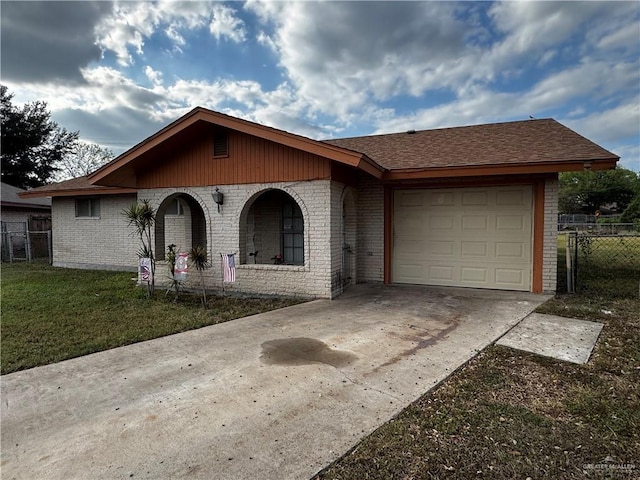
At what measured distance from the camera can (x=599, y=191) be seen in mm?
57062

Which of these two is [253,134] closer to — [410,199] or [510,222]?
[410,199]

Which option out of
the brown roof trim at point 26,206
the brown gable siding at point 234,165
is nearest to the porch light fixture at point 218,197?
the brown gable siding at point 234,165

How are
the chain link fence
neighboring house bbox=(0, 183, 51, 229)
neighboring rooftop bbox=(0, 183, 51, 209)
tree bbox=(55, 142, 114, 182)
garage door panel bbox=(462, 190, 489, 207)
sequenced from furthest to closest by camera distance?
tree bbox=(55, 142, 114, 182)
neighboring rooftop bbox=(0, 183, 51, 209)
neighboring house bbox=(0, 183, 51, 229)
garage door panel bbox=(462, 190, 489, 207)
the chain link fence

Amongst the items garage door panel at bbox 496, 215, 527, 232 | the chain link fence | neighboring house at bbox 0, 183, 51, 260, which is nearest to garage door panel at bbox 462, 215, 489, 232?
garage door panel at bbox 496, 215, 527, 232

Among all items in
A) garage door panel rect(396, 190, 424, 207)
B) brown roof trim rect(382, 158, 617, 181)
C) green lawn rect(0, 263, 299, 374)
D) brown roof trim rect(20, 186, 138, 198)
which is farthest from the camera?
brown roof trim rect(20, 186, 138, 198)

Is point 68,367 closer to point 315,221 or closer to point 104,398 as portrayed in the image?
point 104,398

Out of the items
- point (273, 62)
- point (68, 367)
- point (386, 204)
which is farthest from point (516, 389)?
point (273, 62)

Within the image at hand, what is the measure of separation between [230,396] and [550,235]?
6.81 meters

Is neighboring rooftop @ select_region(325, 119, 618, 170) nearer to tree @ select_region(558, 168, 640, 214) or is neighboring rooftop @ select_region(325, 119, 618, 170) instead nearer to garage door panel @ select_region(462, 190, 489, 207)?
garage door panel @ select_region(462, 190, 489, 207)

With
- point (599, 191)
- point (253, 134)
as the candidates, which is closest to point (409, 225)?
point (253, 134)

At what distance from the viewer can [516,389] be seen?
3.19m

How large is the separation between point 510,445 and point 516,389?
3.11ft

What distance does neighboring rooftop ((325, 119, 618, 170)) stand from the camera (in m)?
6.62

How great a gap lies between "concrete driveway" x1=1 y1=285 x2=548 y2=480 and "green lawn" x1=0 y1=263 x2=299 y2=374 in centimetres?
44
